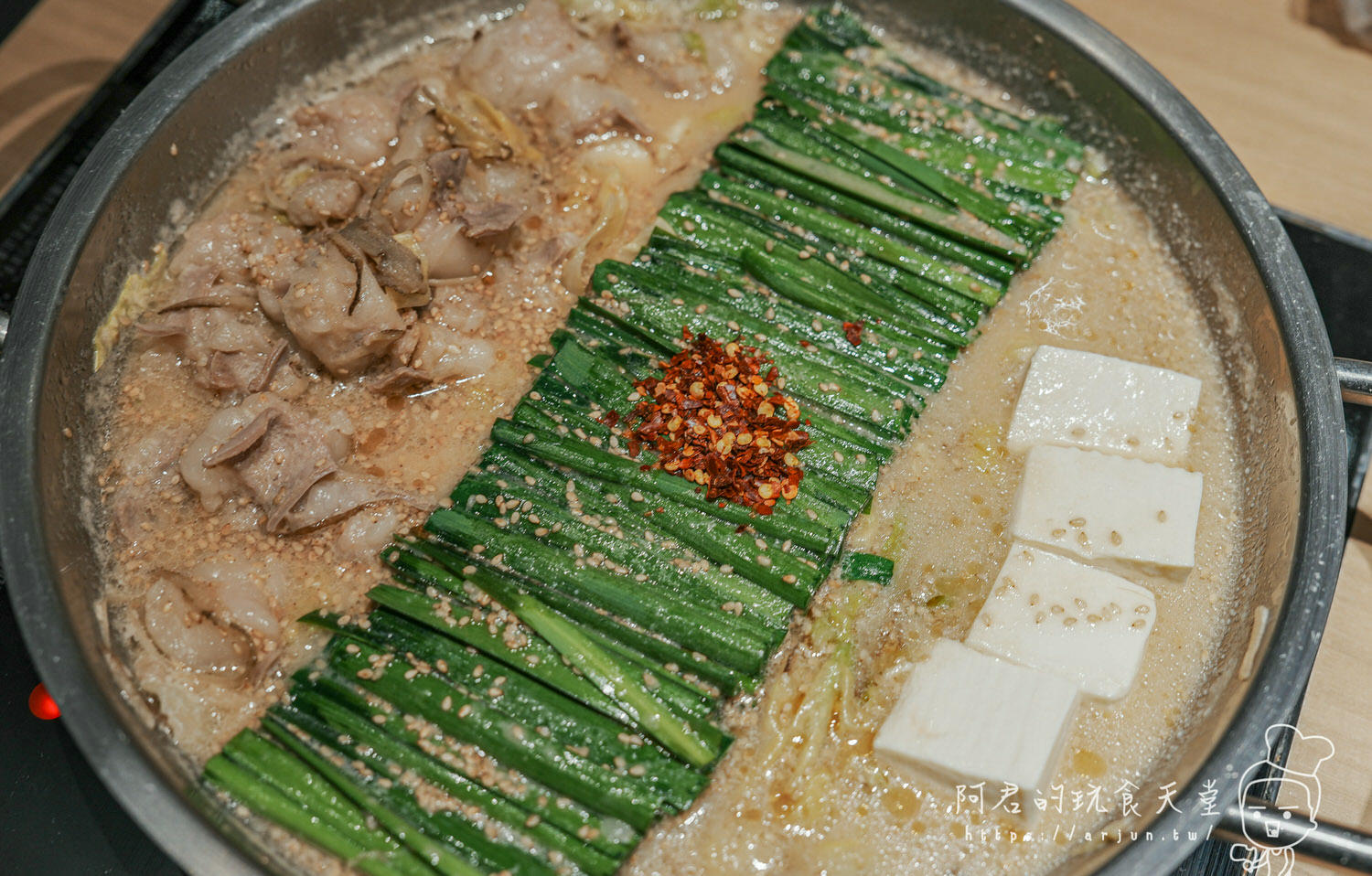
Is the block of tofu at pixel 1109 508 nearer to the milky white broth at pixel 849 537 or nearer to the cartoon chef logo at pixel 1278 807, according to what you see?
the milky white broth at pixel 849 537

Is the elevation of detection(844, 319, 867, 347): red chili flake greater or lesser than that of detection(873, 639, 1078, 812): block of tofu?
greater

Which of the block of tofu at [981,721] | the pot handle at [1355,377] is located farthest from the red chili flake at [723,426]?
the pot handle at [1355,377]

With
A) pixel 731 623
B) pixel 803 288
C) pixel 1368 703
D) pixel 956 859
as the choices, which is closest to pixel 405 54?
pixel 803 288

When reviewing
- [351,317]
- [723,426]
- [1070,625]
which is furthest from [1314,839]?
[351,317]

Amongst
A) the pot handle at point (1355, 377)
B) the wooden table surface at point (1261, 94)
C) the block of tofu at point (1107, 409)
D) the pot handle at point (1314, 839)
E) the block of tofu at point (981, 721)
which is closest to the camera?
the pot handle at point (1314, 839)

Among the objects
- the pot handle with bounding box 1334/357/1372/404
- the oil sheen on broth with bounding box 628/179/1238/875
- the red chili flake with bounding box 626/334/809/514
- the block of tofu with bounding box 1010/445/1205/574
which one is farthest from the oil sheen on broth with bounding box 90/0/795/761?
the pot handle with bounding box 1334/357/1372/404

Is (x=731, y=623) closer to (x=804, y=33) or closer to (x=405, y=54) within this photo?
(x=804, y=33)

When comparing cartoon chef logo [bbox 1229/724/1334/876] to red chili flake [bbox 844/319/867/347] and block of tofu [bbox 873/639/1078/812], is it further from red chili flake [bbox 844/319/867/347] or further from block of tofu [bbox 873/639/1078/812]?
red chili flake [bbox 844/319/867/347]

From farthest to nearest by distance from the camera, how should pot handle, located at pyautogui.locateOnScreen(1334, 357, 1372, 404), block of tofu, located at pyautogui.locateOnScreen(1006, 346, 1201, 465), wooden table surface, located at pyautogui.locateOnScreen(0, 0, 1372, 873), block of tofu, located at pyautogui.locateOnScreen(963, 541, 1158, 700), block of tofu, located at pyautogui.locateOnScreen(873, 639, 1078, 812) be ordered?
1. wooden table surface, located at pyautogui.locateOnScreen(0, 0, 1372, 873)
2. block of tofu, located at pyautogui.locateOnScreen(1006, 346, 1201, 465)
3. pot handle, located at pyautogui.locateOnScreen(1334, 357, 1372, 404)
4. block of tofu, located at pyautogui.locateOnScreen(963, 541, 1158, 700)
5. block of tofu, located at pyautogui.locateOnScreen(873, 639, 1078, 812)
